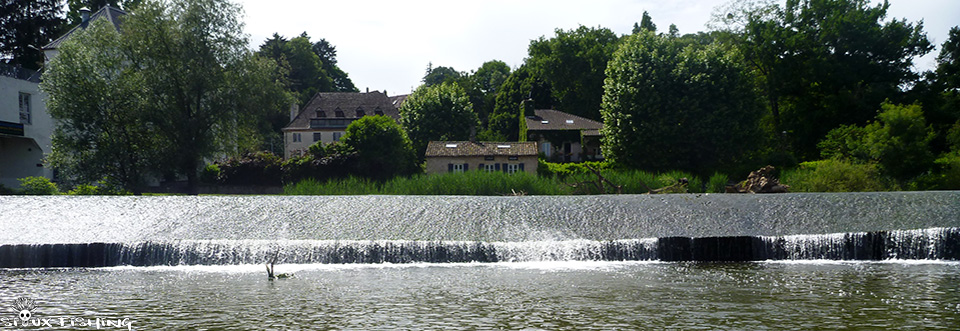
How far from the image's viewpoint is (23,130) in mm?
39562

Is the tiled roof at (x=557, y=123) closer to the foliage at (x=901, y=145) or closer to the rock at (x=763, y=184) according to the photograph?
the foliage at (x=901, y=145)

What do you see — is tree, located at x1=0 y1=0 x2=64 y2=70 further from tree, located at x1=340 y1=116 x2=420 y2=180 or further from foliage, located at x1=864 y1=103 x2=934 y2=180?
foliage, located at x1=864 y1=103 x2=934 y2=180

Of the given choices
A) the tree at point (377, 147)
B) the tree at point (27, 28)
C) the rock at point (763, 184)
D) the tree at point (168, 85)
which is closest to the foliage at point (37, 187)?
the tree at point (168, 85)

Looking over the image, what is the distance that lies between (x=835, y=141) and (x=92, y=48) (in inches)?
1474

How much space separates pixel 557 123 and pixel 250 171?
24691 millimetres

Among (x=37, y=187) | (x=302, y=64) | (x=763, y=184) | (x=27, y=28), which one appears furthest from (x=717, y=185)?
(x=302, y=64)

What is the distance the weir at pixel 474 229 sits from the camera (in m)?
18.2

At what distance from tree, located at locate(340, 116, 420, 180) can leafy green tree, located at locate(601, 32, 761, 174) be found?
42.0 feet

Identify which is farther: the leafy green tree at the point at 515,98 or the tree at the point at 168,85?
the leafy green tree at the point at 515,98

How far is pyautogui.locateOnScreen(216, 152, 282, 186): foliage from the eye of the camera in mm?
42688

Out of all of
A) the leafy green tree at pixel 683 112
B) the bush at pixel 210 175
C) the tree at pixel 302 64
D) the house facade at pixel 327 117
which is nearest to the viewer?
the leafy green tree at pixel 683 112

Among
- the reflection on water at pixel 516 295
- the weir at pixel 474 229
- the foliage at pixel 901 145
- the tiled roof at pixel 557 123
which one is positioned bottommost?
the reflection on water at pixel 516 295

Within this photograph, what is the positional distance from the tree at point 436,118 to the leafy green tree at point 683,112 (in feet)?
73.1

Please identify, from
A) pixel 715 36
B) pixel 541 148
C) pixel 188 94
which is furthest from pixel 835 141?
pixel 188 94
